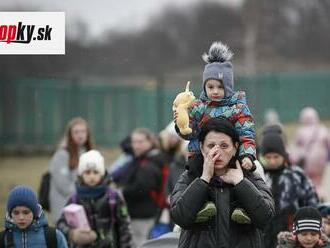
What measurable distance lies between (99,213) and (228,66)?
3.08 metres

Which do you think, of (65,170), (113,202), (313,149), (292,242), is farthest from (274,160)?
(313,149)

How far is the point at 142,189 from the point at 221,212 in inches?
245

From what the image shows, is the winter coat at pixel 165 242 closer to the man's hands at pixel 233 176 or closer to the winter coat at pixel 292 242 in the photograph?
the winter coat at pixel 292 242

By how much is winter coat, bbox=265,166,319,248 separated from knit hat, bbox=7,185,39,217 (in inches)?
89.8

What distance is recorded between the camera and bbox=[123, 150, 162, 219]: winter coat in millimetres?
12844

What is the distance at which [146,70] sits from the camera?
2984 centimetres

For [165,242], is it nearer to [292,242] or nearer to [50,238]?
[50,238]

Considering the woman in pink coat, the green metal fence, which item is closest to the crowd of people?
the woman in pink coat

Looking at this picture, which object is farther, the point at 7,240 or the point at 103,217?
the point at 103,217

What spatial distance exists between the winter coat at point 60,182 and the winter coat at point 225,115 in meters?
5.57

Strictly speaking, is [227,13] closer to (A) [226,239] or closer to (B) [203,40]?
(B) [203,40]

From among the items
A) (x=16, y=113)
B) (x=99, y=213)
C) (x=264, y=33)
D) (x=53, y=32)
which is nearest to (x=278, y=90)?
(x=264, y=33)

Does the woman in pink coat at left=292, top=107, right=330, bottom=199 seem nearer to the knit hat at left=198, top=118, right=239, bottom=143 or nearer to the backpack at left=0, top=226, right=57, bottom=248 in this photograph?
the backpack at left=0, top=226, right=57, bottom=248

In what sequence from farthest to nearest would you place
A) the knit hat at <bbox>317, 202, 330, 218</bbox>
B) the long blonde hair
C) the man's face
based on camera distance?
the long blonde hair < the man's face < the knit hat at <bbox>317, 202, 330, 218</bbox>
